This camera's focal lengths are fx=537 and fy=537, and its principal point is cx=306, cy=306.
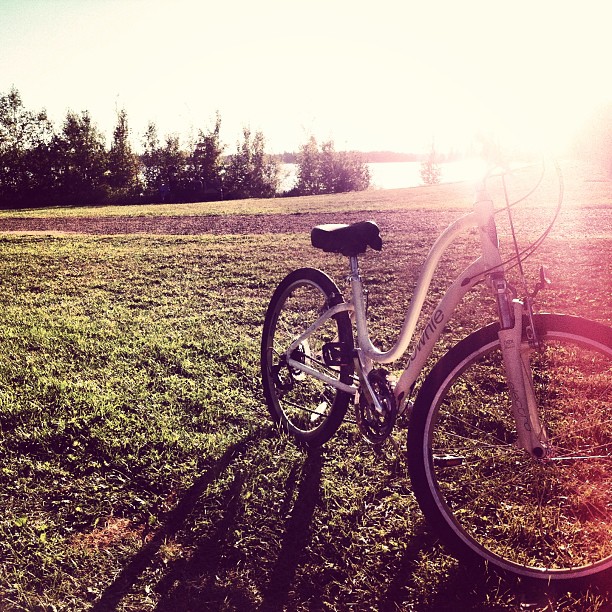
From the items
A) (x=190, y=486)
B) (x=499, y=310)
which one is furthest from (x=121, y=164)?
(x=499, y=310)

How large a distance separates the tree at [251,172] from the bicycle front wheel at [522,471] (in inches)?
1302

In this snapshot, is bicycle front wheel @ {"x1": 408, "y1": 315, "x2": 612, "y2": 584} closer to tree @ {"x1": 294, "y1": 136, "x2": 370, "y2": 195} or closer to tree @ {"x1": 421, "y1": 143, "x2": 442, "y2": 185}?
tree @ {"x1": 294, "y1": 136, "x2": 370, "y2": 195}

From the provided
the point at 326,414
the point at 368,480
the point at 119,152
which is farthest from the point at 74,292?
the point at 119,152

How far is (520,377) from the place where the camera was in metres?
2.21

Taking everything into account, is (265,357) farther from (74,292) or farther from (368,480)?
(74,292)

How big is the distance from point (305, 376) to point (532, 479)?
5.16 feet

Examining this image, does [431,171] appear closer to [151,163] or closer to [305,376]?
[151,163]

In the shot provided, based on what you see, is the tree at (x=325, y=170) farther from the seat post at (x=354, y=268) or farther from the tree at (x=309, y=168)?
the seat post at (x=354, y=268)

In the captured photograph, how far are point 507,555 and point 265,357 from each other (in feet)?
6.53

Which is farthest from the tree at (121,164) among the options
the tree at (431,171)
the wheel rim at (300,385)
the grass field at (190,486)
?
the wheel rim at (300,385)

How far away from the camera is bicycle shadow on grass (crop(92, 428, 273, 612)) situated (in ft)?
7.72

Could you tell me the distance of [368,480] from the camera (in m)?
3.05

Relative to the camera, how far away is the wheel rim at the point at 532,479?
2.31 m

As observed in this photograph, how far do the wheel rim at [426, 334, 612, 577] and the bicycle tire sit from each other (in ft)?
2.10
